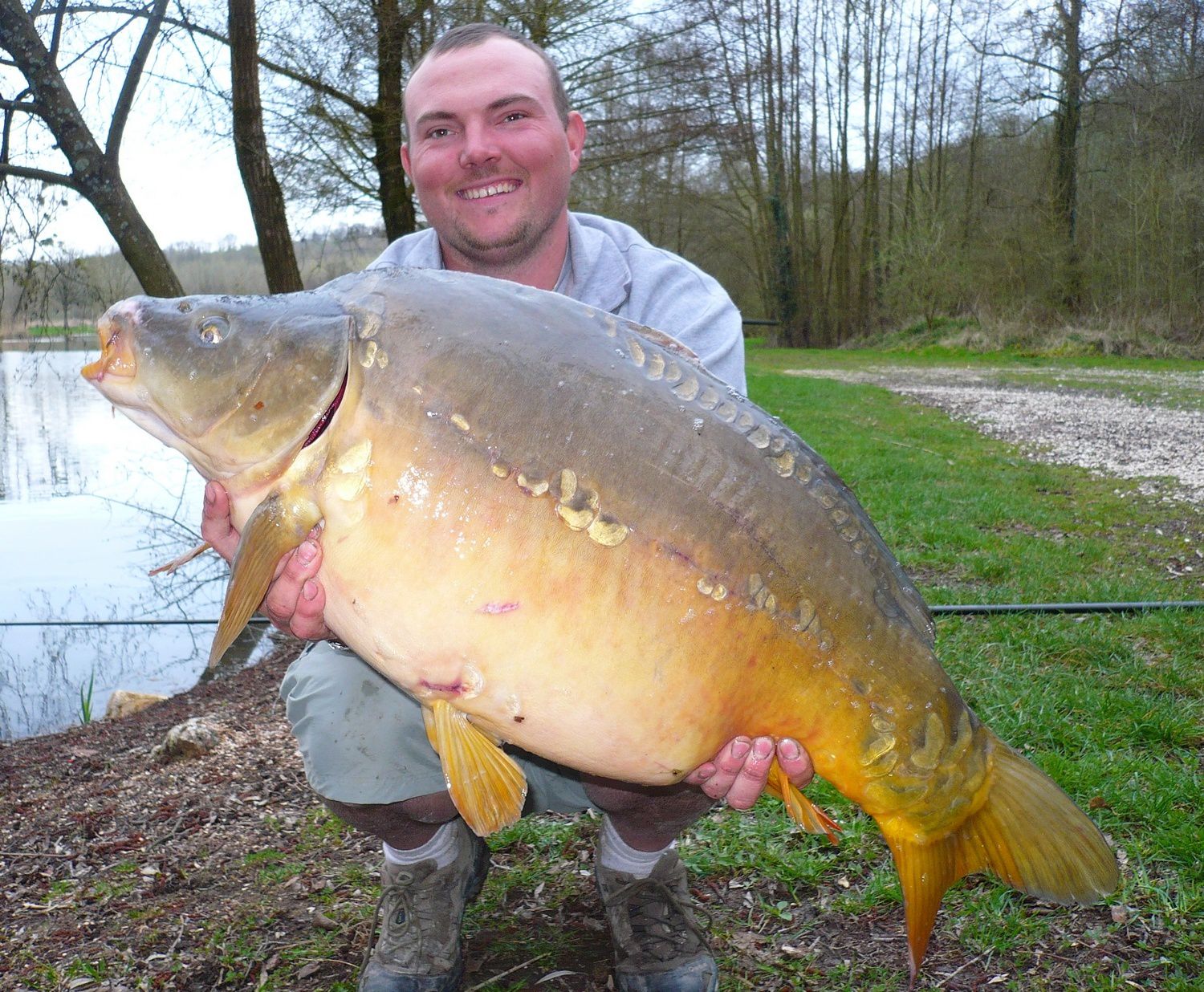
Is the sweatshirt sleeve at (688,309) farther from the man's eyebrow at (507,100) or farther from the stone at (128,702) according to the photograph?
the stone at (128,702)

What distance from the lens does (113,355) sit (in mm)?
1573

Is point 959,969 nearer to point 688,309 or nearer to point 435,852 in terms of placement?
point 435,852

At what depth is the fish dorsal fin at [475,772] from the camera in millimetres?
1505

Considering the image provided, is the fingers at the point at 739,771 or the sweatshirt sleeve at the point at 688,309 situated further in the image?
the sweatshirt sleeve at the point at 688,309

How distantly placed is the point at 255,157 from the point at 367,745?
476 cm

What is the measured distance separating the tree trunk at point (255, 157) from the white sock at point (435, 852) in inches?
166

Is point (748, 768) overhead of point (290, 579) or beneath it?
beneath

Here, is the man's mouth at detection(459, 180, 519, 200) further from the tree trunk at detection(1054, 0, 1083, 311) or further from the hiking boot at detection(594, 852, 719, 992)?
the tree trunk at detection(1054, 0, 1083, 311)

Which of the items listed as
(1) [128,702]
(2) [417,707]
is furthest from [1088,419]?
(2) [417,707]

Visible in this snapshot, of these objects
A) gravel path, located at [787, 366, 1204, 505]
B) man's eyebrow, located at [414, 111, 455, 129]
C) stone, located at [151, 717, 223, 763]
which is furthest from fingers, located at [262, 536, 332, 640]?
gravel path, located at [787, 366, 1204, 505]

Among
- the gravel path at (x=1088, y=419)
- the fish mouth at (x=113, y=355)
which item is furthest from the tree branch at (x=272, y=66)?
the gravel path at (x=1088, y=419)

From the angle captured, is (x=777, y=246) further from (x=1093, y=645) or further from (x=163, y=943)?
(x=163, y=943)

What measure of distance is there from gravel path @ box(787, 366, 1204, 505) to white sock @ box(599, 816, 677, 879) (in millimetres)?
5027

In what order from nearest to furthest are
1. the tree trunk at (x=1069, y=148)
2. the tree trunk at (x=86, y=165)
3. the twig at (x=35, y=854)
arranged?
the twig at (x=35, y=854), the tree trunk at (x=86, y=165), the tree trunk at (x=1069, y=148)
